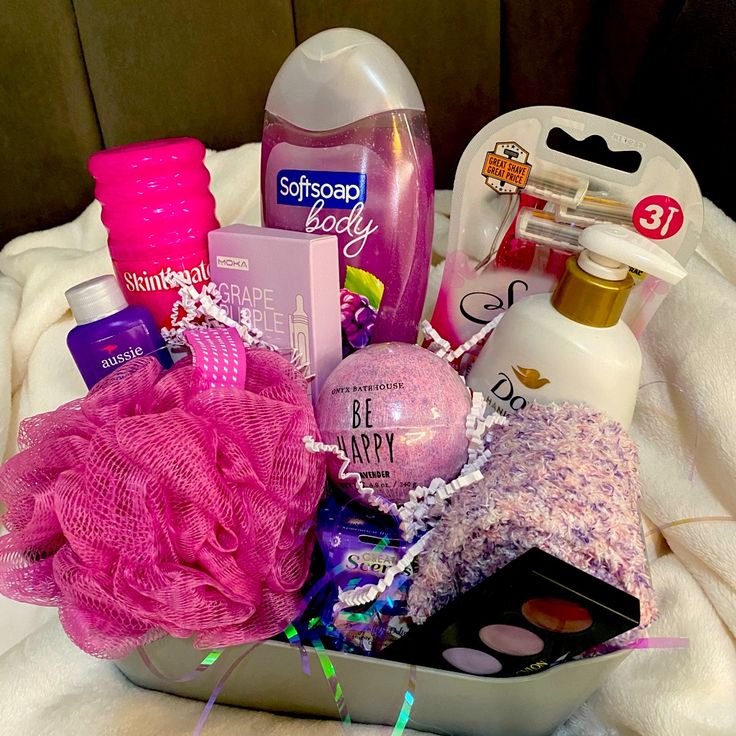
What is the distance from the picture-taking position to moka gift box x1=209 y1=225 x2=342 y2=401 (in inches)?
Answer: 15.5

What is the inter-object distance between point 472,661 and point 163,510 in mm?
180

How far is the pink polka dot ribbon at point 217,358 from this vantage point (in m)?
0.36

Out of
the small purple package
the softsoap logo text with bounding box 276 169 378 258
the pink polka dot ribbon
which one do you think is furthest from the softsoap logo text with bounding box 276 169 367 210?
the small purple package

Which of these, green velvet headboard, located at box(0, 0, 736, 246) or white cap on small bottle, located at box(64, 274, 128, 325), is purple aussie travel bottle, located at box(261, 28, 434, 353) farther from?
green velvet headboard, located at box(0, 0, 736, 246)

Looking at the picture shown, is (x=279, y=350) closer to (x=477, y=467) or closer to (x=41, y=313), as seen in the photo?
(x=477, y=467)

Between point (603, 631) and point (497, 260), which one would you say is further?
point (497, 260)

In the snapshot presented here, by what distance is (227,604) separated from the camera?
33 centimetres

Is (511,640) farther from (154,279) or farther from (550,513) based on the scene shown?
(154,279)

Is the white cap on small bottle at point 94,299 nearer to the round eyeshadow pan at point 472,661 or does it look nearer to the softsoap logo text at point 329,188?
the softsoap logo text at point 329,188

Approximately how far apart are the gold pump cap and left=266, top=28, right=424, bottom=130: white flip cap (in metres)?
0.18

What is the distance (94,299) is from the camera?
391 mm

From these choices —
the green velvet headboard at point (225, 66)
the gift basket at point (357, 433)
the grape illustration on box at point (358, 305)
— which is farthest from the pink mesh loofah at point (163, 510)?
the green velvet headboard at point (225, 66)

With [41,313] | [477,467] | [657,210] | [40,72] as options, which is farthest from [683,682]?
[40,72]

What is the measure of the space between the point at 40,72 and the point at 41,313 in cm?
28
